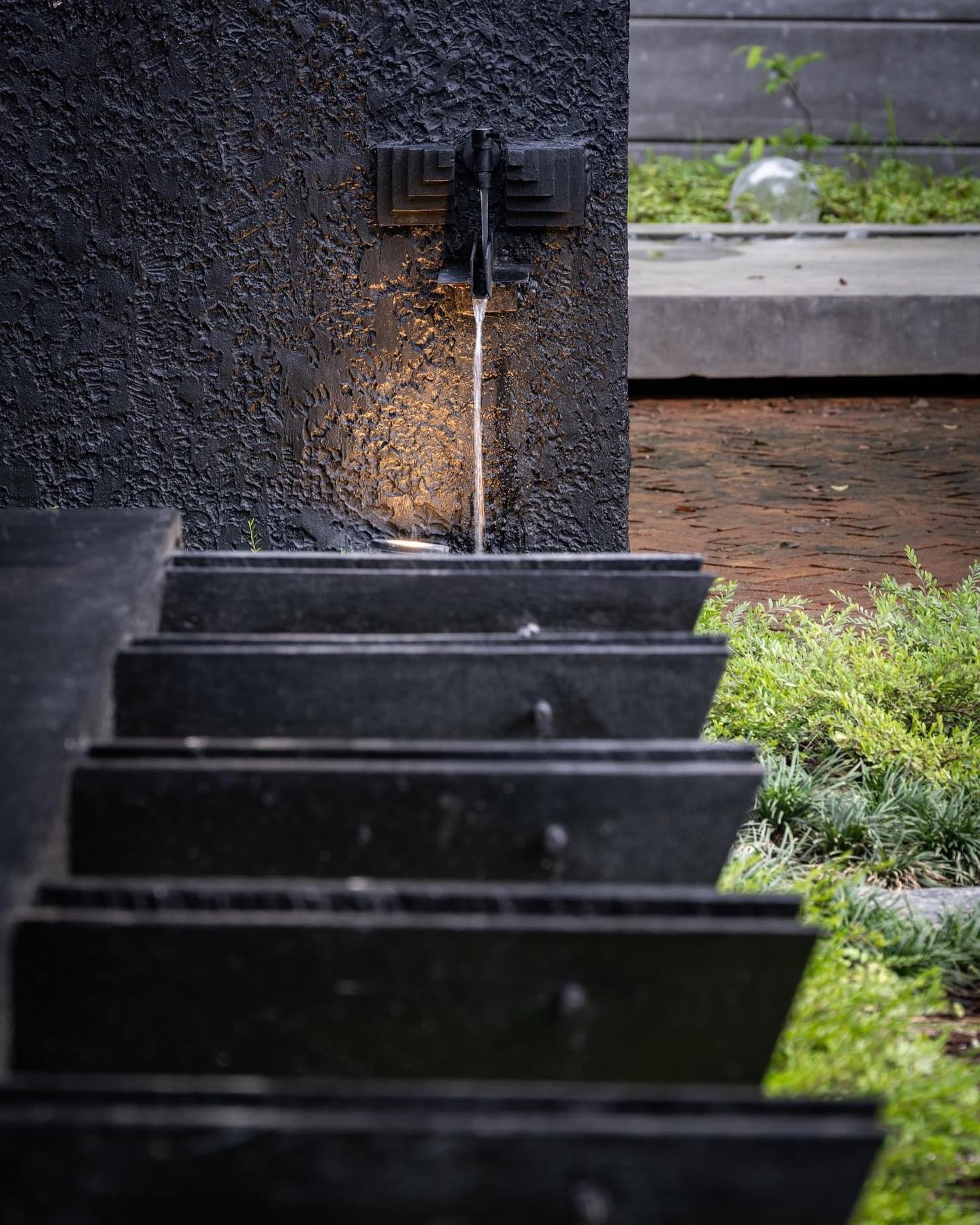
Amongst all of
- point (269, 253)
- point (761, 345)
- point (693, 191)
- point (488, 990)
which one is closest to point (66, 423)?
point (269, 253)

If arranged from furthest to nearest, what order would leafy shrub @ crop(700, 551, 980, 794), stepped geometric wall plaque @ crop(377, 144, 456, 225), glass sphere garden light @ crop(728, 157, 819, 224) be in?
glass sphere garden light @ crop(728, 157, 819, 224), stepped geometric wall plaque @ crop(377, 144, 456, 225), leafy shrub @ crop(700, 551, 980, 794)

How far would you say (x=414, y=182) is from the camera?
11.6ft

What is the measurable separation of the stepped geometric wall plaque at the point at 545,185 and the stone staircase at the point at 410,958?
5.72 ft

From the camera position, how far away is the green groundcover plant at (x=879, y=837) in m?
1.94

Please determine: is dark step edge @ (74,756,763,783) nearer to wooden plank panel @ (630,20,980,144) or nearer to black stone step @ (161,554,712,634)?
black stone step @ (161,554,712,634)

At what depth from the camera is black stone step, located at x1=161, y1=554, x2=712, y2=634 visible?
2451 mm

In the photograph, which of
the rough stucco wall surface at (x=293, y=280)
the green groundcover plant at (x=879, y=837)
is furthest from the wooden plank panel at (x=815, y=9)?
the rough stucco wall surface at (x=293, y=280)

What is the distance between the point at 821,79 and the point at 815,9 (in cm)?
58

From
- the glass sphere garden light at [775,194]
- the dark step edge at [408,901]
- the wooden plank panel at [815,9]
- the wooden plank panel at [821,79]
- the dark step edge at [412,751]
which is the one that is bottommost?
the dark step edge at [408,901]

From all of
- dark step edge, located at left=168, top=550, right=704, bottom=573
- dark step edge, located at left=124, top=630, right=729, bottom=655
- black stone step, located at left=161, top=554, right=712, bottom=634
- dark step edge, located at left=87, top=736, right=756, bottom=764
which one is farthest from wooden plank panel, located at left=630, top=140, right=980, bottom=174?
dark step edge, located at left=87, top=736, right=756, bottom=764

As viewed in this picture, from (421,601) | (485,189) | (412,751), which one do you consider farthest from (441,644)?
(485,189)

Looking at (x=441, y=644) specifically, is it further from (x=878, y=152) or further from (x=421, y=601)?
(x=878, y=152)

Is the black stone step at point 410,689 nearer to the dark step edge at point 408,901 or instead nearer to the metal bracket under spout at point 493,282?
the dark step edge at point 408,901

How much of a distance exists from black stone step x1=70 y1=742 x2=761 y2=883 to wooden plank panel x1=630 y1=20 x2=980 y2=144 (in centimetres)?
1104
